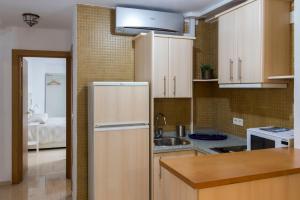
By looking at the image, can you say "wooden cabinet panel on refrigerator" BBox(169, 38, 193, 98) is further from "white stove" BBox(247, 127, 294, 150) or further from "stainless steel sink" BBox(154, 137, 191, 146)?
"white stove" BBox(247, 127, 294, 150)

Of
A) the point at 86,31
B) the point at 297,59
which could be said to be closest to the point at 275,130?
the point at 297,59

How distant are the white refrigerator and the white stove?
1.05 metres

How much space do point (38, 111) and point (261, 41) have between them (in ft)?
23.9

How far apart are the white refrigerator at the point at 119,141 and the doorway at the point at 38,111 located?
1.80 meters

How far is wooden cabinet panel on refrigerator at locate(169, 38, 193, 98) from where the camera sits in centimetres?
305

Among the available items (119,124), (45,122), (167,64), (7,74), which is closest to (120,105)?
(119,124)

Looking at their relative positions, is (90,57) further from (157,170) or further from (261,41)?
(261,41)

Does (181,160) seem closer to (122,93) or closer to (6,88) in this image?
(122,93)

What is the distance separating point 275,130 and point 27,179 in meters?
3.93

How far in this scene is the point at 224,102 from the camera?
11.2 ft

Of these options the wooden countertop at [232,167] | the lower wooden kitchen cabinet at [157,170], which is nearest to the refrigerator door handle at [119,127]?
the lower wooden kitchen cabinet at [157,170]

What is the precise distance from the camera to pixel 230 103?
329 cm

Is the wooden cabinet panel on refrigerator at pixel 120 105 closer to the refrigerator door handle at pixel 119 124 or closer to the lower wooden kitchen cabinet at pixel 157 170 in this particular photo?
the refrigerator door handle at pixel 119 124

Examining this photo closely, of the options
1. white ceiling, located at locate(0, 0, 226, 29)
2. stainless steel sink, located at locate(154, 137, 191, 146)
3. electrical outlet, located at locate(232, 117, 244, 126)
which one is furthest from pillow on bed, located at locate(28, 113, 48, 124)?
electrical outlet, located at locate(232, 117, 244, 126)
